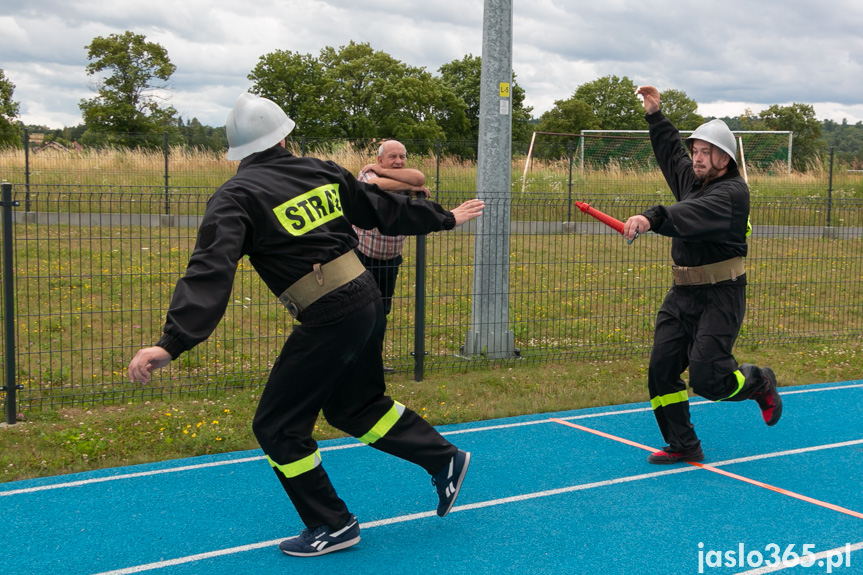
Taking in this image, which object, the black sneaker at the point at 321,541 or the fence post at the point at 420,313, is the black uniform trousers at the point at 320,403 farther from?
the fence post at the point at 420,313

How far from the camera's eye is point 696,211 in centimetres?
518

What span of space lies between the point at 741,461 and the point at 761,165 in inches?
917

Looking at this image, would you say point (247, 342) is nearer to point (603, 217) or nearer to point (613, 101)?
point (603, 217)

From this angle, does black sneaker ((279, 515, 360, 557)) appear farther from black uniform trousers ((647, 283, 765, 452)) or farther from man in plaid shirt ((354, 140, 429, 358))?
man in plaid shirt ((354, 140, 429, 358))

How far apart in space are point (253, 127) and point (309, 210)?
1.69 feet

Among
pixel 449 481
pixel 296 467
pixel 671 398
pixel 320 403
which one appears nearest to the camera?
pixel 296 467

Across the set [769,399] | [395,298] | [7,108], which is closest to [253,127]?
[769,399]

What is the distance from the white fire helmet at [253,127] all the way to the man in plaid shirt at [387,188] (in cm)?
318

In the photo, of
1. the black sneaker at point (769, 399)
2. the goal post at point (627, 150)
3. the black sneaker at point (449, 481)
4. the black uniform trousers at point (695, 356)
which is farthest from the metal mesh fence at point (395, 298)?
the goal post at point (627, 150)

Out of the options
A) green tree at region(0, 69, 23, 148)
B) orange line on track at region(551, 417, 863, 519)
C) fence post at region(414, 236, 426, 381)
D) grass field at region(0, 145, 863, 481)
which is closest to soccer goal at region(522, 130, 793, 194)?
grass field at region(0, 145, 863, 481)

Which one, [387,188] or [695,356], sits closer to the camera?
[695,356]

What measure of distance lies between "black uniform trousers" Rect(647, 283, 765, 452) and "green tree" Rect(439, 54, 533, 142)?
67433 millimetres

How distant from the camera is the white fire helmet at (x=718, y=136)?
5.45 metres

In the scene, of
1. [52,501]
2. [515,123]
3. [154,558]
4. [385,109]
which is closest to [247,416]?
[52,501]
